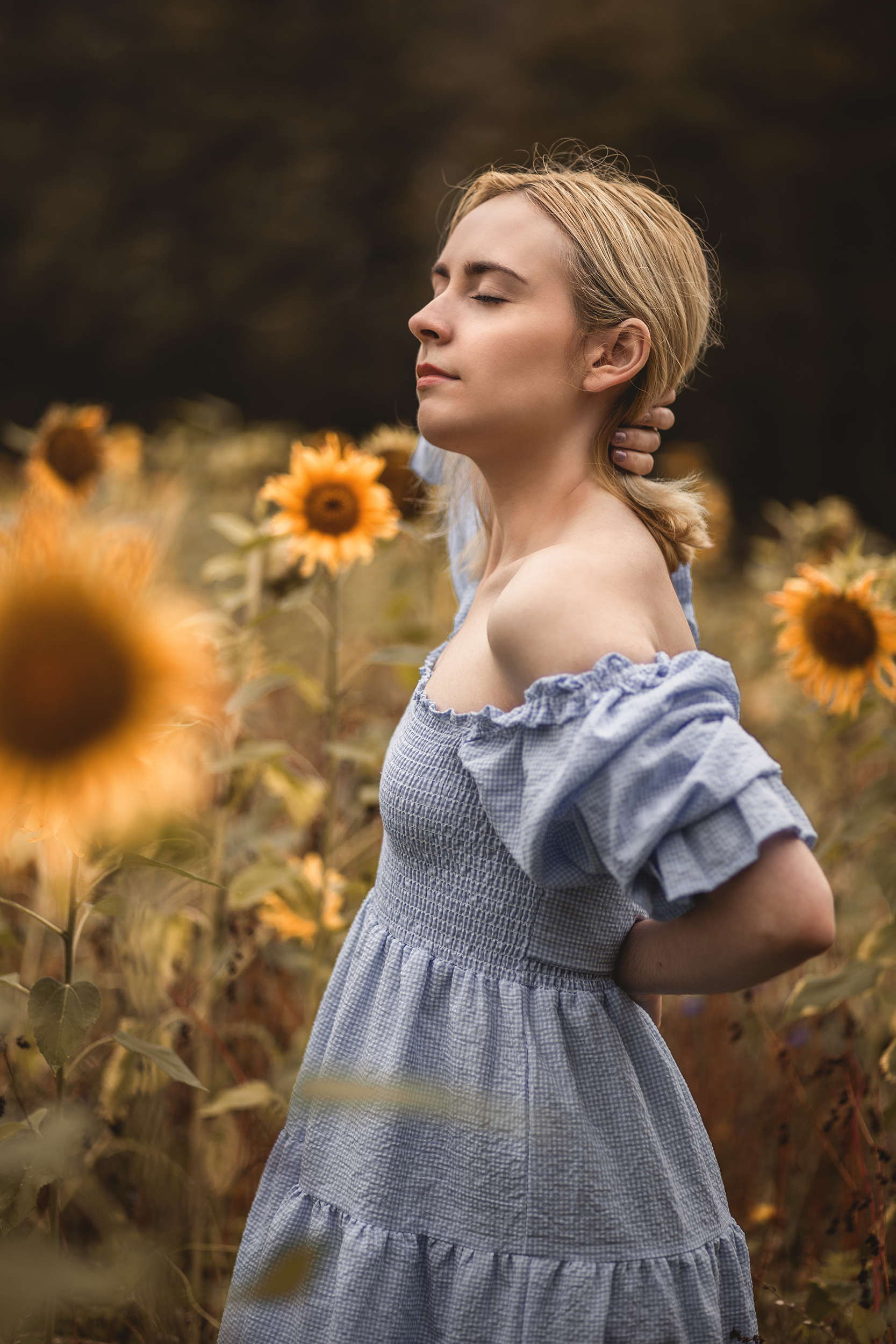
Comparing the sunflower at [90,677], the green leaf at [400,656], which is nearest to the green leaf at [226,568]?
the green leaf at [400,656]

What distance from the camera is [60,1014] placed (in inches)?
38.6

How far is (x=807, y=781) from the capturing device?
10.7 ft

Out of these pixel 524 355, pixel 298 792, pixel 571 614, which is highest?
pixel 524 355

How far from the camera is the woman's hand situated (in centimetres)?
115

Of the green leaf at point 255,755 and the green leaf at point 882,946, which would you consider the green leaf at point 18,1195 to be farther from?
the green leaf at point 882,946

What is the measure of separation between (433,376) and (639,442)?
237 millimetres

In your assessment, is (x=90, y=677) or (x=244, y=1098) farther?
(x=244, y=1098)

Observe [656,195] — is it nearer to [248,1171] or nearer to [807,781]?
[248,1171]

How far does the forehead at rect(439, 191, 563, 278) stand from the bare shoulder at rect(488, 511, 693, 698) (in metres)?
0.33

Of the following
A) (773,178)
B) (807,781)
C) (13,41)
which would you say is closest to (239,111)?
(13,41)

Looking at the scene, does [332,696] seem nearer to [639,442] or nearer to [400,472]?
[400,472]

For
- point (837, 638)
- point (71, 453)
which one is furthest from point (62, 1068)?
point (71, 453)

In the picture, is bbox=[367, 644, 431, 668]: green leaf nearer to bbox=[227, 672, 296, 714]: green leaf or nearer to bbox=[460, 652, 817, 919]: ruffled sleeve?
bbox=[227, 672, 296, 714]: green leaf

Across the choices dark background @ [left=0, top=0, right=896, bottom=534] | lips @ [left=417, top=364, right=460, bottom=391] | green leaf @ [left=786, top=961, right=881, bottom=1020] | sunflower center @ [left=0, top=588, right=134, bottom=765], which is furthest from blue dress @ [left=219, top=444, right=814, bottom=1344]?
dark background @ [left=0, top=0, right=896, bottom=534]
